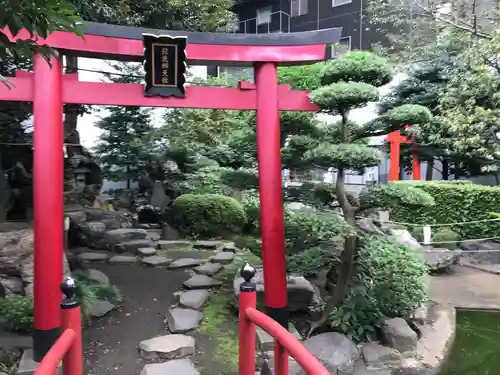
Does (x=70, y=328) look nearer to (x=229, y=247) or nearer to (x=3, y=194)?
(x=3, y=194)

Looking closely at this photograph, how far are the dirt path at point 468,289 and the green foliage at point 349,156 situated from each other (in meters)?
3.57

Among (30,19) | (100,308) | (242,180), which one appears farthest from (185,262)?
(30,19)

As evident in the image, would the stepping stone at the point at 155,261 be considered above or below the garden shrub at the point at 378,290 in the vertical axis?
below

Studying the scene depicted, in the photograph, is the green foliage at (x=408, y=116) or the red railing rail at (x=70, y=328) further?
the green foliage at (x=408, y=116)

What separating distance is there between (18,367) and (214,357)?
1784mm

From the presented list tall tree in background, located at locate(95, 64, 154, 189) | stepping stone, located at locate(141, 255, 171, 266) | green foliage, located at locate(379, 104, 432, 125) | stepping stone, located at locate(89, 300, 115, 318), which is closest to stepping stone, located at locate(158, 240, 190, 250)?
stepping stone, located at locate(141, 255, 171, 266)

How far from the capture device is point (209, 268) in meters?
6.97

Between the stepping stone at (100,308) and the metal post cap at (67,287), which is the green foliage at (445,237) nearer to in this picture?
the stepping stone at (100,308)

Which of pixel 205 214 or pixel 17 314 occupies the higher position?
pixel 205 214

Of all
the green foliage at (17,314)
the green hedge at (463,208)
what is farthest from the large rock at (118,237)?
the green hedge at (463,208)

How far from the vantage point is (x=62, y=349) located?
1.86 metres

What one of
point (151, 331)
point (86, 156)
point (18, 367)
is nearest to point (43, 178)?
point (18, 367)

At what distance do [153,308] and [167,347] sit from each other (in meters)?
1.41

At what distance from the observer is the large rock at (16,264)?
4.69 metres
